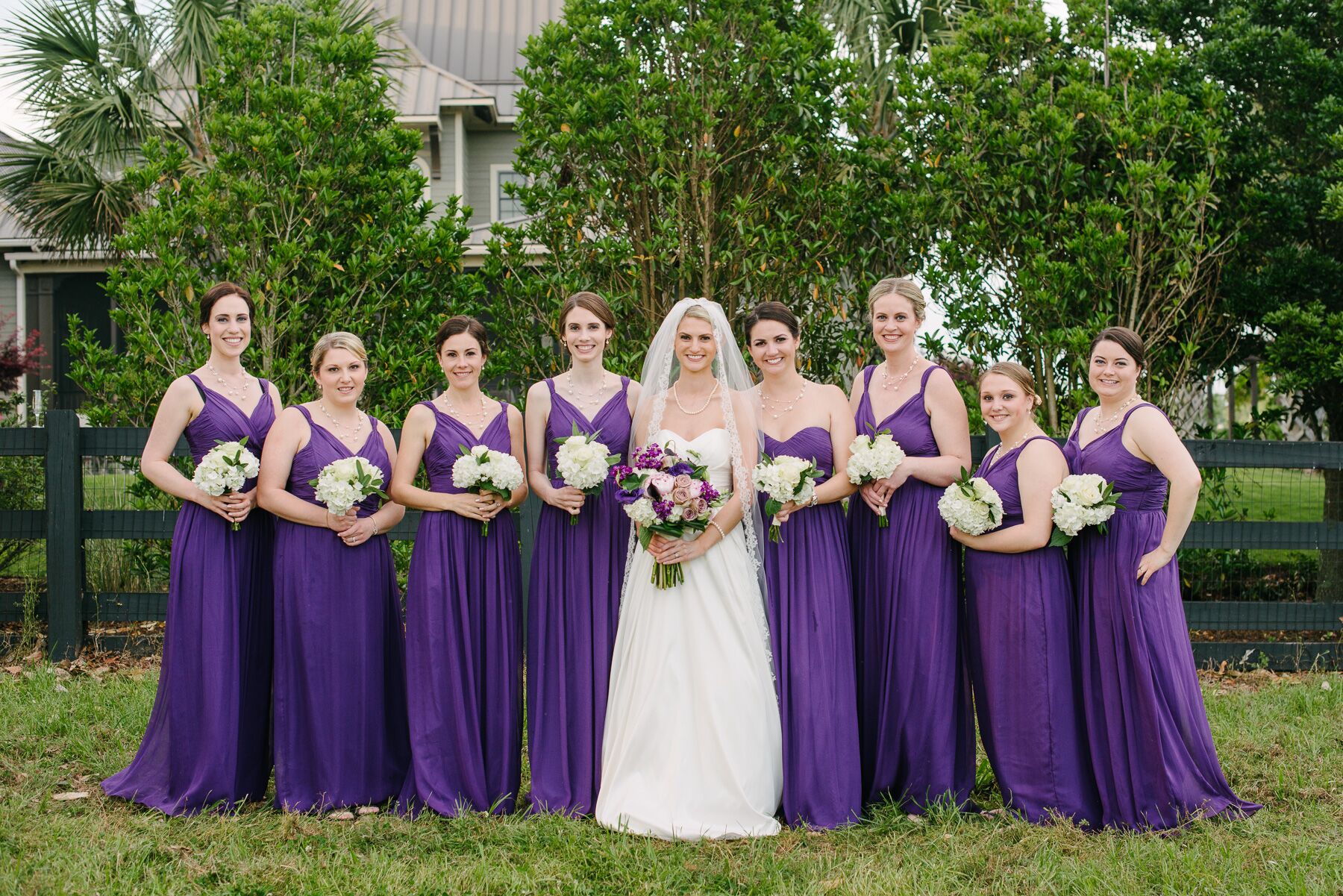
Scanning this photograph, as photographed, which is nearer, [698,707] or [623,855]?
[623,855]

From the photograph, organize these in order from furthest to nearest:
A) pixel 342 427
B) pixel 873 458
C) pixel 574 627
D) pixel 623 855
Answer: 1. pixel 342 427
2. pixel 574 627
3. pixel 873 458
4. pixel 623 855

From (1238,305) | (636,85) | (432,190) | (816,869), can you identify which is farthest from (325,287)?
(432,190)

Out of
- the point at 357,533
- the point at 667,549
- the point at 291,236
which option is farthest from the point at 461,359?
the point at 291,236

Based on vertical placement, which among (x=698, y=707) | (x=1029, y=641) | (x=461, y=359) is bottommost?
(x=698, y=707)

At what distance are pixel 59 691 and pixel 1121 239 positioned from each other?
25.6 ft

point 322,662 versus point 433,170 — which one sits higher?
point 433,170

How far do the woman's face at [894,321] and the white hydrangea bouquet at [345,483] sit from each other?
248 cm

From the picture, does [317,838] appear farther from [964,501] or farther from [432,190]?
[432,190]

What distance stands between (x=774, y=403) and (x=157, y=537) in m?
5.10

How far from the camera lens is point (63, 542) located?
26.0 ft

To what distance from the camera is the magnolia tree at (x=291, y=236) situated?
813 cm

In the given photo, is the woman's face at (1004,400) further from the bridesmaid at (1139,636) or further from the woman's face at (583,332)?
the woman's face at (583,332)

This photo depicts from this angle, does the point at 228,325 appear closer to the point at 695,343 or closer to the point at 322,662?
the point at 322,662

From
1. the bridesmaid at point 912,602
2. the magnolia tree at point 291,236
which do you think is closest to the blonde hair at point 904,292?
the bridesmaid at point 912,602
